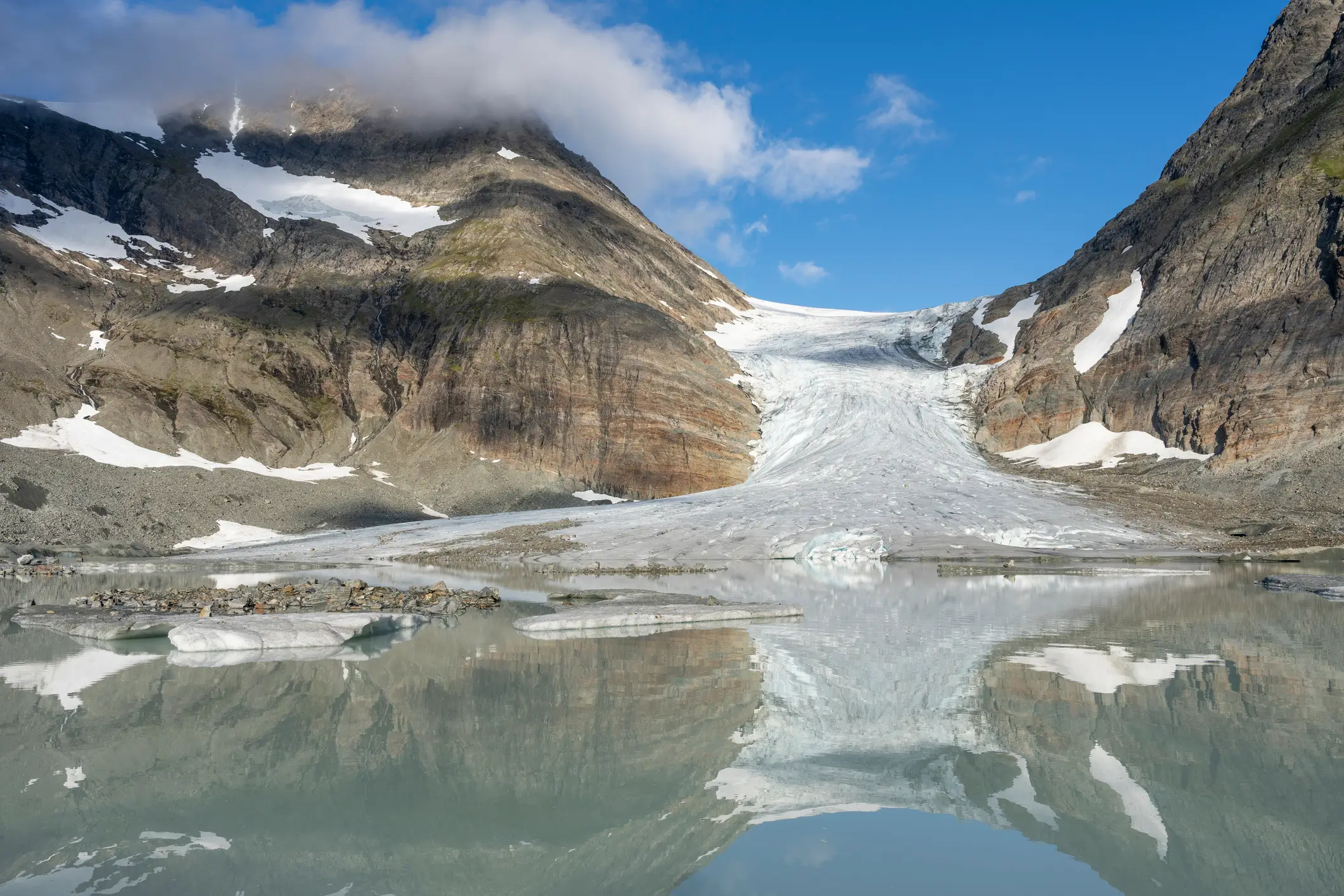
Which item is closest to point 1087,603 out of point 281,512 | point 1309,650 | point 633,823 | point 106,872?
point 1309,650

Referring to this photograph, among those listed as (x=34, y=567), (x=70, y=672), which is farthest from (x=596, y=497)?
(x=70, y=672)

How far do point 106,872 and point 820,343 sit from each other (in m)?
79.2

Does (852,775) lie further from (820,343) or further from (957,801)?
(820,343)

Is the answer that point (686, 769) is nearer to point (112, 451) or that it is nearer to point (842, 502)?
point (842, 502)

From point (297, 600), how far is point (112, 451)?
142ft

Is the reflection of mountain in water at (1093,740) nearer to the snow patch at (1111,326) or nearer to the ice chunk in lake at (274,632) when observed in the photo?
the ice chunk in lake at (274,632)

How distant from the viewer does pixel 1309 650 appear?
44.9 feet

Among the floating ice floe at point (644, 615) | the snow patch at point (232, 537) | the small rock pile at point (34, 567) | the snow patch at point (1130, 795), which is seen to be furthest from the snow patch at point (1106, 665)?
the snow patch at point (232, 537)

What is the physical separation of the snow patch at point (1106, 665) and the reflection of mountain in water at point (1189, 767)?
16 centimetres

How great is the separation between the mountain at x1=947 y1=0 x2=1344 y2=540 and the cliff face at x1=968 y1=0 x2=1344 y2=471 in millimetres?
103

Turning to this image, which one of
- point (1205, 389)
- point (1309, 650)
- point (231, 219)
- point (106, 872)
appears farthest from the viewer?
point (231, 219)

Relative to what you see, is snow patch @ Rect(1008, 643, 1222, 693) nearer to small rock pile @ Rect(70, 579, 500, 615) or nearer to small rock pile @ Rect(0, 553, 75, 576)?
small rock pile @ Rect(70, 579, 500, 615)

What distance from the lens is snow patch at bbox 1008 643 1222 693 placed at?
1142cm

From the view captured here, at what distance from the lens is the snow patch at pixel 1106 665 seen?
450 inches
